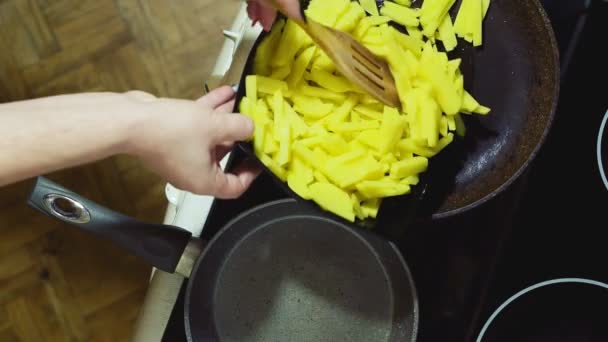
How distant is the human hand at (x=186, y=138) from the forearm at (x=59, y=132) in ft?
0.06

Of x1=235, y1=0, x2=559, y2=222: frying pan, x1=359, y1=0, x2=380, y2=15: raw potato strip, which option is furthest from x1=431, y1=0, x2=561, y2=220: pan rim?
x1=359, y1=0, x2=380, y2=15: raw potato strip

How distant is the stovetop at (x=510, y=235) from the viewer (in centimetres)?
78

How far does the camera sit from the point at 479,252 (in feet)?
2.60

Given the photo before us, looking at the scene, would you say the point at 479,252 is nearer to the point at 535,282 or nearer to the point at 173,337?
the point at 535,282

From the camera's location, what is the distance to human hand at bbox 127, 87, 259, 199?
2.02 ft

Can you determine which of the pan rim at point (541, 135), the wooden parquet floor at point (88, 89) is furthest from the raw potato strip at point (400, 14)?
the wooden parquet floor at point (88, 89)

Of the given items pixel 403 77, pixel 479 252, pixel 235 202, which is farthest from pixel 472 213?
pixel 235 202

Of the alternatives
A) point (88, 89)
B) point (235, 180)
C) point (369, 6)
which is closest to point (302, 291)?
point (235, 180)

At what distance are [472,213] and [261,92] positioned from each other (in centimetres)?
33

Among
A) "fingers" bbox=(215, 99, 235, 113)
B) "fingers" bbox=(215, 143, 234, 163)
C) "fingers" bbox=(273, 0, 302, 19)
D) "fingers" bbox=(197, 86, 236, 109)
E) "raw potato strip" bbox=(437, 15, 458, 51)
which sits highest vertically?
"fingers" bbox=(273, 0, 302, 19)

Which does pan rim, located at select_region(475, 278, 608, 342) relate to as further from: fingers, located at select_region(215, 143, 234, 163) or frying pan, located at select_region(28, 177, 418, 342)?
fingers, located at select_region(215, 143, 234, 163)

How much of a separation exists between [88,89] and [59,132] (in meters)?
0.74

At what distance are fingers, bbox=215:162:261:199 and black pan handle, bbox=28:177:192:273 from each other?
77 millimetres

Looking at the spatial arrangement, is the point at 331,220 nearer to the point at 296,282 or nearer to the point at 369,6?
the point at 296,282
